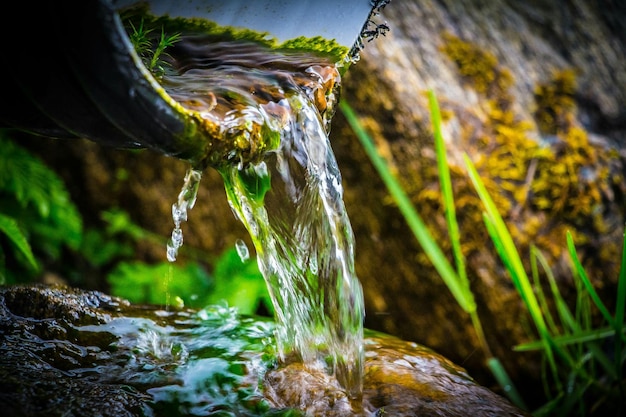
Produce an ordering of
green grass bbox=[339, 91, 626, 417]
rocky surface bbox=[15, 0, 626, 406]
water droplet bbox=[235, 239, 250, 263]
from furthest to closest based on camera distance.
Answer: rocky surface bbox=[15, 0, 626, 406] < water droplet bbox=[235, 239, 250, 263] < green grass bbox=[339, 91, 626, 417]

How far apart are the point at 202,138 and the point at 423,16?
1902 millimetres

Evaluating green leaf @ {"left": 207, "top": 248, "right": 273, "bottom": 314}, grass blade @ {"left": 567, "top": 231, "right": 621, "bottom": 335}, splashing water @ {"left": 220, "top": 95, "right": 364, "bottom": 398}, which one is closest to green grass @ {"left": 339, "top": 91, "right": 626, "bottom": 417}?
grass blade @ {"left": 567, "top": 231, "right": 621, "bottom": 335}

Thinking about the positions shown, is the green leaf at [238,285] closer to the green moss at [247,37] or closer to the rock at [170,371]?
the rock at [170,371]

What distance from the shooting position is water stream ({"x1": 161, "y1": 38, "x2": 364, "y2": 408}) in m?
1.39

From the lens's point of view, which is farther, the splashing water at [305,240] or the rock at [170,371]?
the splashing water at [305,240]

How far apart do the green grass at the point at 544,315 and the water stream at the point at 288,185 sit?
472 millimetres

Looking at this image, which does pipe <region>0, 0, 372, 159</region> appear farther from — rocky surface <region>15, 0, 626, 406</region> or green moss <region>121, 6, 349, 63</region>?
rocky surface <region>15, 0, 626, 406</region>

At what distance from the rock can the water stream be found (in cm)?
8

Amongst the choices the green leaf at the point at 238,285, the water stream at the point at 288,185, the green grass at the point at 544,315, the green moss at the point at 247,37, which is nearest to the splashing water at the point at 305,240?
the water stream at the point at 288,185

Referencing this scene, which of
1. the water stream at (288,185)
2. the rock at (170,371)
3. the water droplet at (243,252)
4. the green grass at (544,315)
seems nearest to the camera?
the rock at (170,371)

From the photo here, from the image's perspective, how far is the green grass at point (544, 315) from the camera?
1977 mm

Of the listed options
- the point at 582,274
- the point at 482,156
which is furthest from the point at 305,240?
the point at 482,156

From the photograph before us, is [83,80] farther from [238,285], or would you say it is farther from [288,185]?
[238,285]

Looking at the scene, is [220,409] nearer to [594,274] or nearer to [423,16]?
[594,274]
